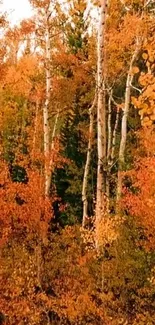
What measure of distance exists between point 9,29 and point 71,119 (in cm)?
748

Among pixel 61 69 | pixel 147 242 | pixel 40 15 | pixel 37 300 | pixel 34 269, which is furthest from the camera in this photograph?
pixel 61 69

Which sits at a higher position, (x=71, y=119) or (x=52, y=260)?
(x=71, y=119)

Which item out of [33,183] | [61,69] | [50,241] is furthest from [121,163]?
[61,69]

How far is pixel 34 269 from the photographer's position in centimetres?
1525

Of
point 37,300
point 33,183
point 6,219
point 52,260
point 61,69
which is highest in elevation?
point 61,69

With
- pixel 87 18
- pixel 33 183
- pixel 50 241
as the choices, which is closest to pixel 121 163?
pixel 33 183

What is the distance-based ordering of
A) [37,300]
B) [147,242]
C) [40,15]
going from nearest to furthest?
[147,242]
[37,300]
[40,15]

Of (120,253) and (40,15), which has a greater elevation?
(40,15)

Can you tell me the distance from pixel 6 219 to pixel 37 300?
2831mm

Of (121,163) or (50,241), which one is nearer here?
(121,163)

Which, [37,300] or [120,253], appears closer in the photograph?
[120,253]

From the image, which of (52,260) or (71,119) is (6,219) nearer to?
(52,260)

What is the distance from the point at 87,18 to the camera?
21641mm

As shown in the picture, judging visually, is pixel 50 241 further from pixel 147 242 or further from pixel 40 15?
pixel 40 15
